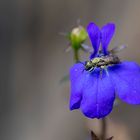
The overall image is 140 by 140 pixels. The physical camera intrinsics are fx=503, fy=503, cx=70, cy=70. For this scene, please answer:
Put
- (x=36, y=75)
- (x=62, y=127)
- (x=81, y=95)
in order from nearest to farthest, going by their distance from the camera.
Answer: (x=81, y=95) → (x=62, y=127) → (x=36, y=75)

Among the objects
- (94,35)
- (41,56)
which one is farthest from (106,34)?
(41,56)

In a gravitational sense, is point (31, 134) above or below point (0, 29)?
below

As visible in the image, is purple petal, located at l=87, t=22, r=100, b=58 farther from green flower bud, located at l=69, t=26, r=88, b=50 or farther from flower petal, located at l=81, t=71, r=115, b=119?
green flower bud, located at l=69, t=26, r=88, b=50

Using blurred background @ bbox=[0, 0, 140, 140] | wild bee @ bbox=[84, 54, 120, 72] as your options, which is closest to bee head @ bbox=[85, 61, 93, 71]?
wild bee @ bbox=[84, 54, 120, 72]

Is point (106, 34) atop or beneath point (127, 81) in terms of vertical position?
atop

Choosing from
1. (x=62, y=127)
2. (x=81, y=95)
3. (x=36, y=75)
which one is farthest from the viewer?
(x=36, y=75)

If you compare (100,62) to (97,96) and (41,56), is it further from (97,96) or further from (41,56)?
(41,56)

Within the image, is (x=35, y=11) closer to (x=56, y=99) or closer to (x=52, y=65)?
(x=52, y=65)

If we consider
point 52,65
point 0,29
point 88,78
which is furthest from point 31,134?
point 88,78
